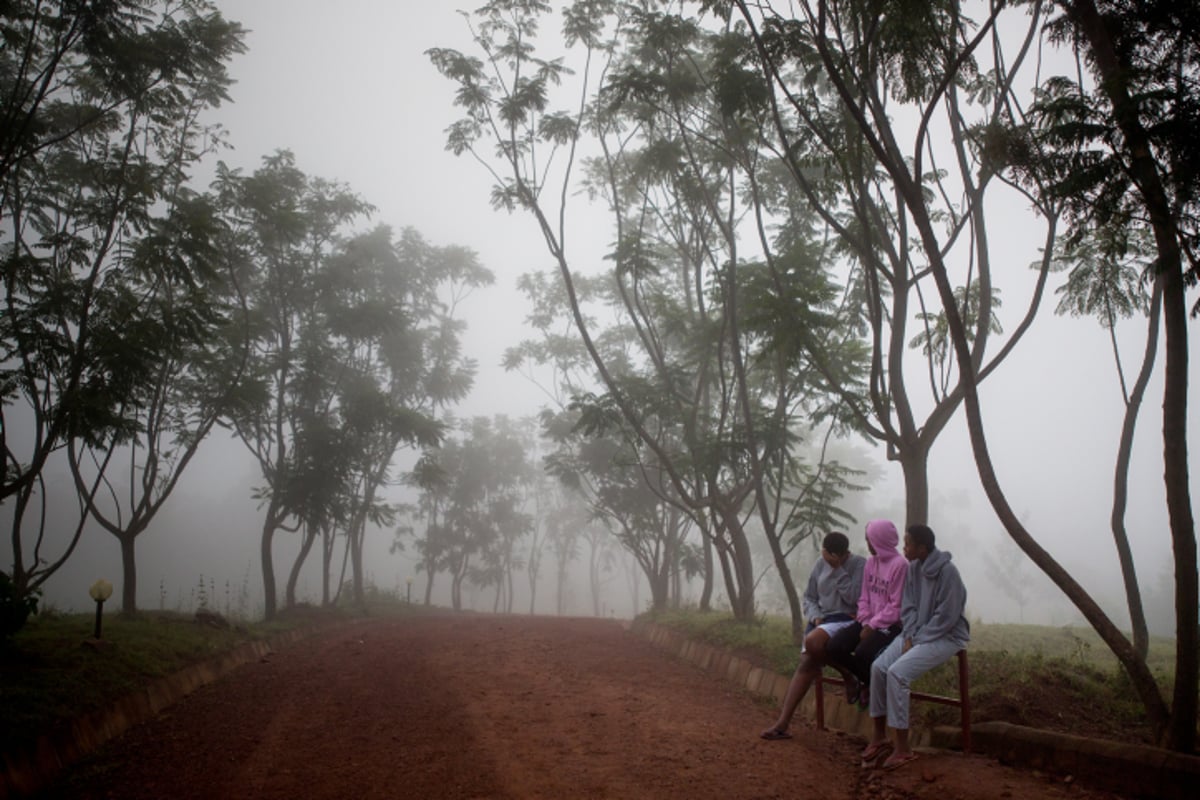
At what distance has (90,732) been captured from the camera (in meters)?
5.89

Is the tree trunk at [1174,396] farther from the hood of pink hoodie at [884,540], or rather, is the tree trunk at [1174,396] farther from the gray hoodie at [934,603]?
the hood of pink hoodie at [884,540]

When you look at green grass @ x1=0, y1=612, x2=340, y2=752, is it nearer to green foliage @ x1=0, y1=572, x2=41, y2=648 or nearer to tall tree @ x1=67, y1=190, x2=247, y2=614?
green foliage @ x1=0, y1=572, x2=41, y2=648


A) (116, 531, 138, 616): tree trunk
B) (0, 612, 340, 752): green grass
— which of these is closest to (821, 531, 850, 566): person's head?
(0, 612, 340, 752): green grass

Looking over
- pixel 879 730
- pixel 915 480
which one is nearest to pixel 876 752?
pixel 879 730

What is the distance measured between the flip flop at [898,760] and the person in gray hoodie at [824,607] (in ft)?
3.19

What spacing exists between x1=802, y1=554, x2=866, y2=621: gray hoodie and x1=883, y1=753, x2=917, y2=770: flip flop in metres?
1.39

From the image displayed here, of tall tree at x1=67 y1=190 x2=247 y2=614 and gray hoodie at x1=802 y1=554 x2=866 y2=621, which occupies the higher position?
tall tree at x1=67 y1=190 x2=247 y2=614

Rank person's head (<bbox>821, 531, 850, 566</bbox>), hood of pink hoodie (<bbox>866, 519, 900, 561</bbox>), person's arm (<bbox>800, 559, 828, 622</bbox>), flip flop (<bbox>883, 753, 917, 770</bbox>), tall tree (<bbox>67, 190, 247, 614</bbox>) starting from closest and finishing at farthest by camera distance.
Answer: flip flop (<bbox>883, 753, 917, 770</bbox>)
hood of pink hoodie (<bbox>866, 519, 900, 561</bbox>)
person's head (<bbox>821, 531, 850, 566</bbox>)
person's arm (<bbox>800, 559, 828, 622</bbox>)
tall tree (<bbox>67, 190, 247, 614</bbox>)

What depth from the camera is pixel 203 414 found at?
49.3 ft

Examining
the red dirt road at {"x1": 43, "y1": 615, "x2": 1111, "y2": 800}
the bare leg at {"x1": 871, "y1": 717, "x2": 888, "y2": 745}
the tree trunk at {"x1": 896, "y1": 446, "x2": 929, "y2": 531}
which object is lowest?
the red dirt road at {"x1": 43, "y1": 615, "x2": 1111, "y2": 800}

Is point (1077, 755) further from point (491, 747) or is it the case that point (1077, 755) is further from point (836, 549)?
point (491, 747)

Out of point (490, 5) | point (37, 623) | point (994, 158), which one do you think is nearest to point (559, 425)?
point (490, 5)

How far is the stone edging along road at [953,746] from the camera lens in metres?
3.99

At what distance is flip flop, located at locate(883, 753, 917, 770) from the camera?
484 centimetres
